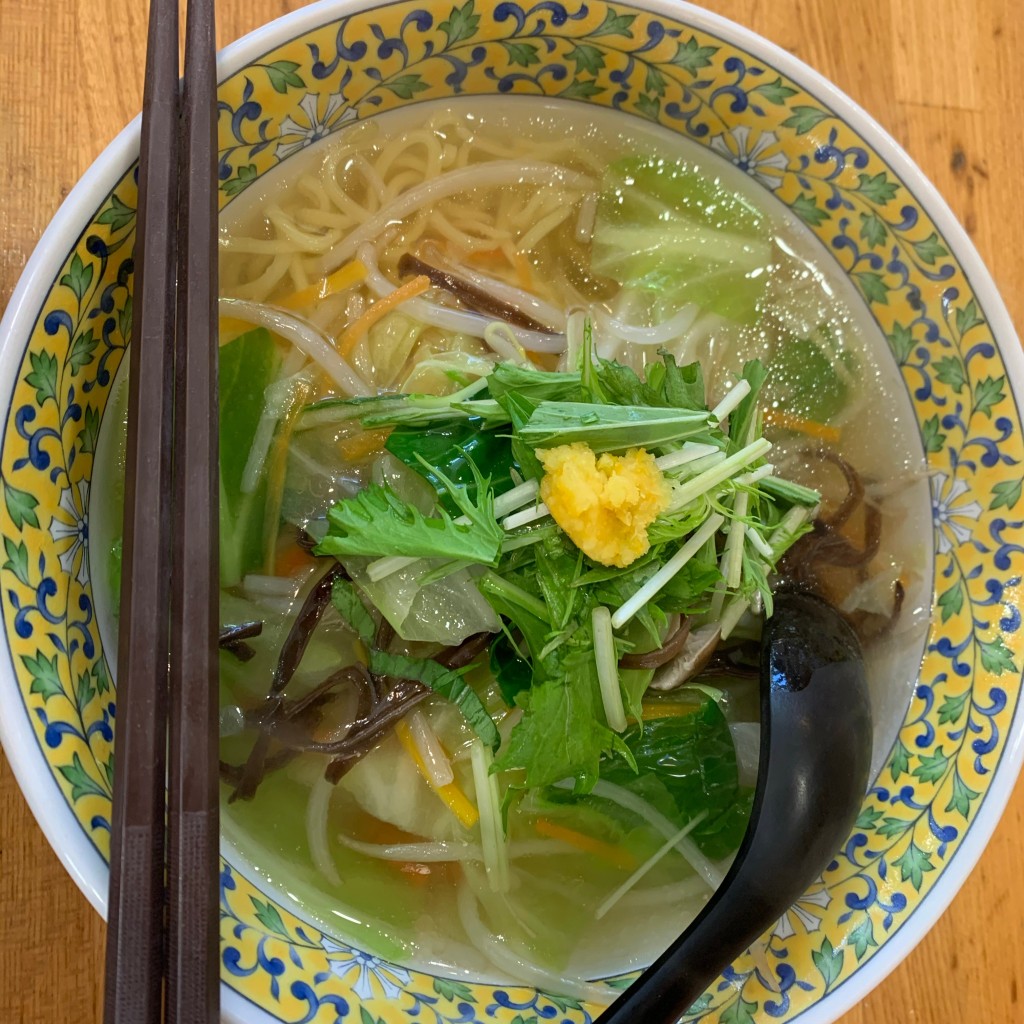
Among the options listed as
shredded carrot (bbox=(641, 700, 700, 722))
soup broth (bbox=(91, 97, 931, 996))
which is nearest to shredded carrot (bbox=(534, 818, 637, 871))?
soup broth (bbox=(91, 97, 931, 996))

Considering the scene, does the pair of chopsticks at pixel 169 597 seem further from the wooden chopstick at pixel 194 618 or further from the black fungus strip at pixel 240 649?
the black fungus strip at pixel 240 649

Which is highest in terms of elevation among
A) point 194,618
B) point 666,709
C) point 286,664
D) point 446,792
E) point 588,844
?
point 194,618

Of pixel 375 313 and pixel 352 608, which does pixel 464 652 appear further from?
pixel 375 313

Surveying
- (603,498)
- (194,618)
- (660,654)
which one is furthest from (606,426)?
(194,618)

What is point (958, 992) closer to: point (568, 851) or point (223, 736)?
point (568, 851)

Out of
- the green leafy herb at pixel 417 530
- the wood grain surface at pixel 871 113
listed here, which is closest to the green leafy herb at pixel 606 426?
the green leafy herb at pixel 417 530

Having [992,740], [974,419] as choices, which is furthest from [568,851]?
[974,419]
